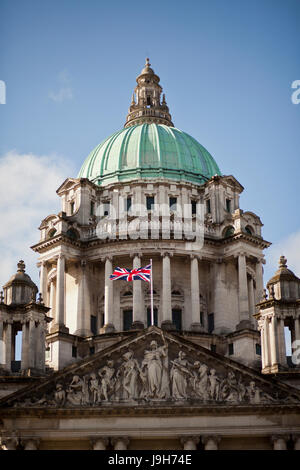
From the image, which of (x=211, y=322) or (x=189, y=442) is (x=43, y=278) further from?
(x=189, y=442)

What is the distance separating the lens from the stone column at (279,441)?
152ft

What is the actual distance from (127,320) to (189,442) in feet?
60.8

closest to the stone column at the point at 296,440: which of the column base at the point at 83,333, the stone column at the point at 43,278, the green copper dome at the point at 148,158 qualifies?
the column base at the point at 83,333

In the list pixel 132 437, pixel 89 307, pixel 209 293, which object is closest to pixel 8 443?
pixel 132 437

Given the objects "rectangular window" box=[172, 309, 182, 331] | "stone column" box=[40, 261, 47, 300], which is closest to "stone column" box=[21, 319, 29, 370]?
"stone column" box=[40, 261, 47, 300]

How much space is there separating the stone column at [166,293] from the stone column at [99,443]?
15.1 meters

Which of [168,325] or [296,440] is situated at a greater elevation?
[168,325]

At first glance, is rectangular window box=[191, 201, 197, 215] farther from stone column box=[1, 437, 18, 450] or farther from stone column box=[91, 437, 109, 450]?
stone column box=[1, 437, 18, 450]

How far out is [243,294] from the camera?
62406 millimetres

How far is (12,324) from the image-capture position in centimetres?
5272

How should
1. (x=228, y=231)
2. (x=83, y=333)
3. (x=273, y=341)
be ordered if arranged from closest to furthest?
(x=273, y=341), (x=83, y=333), (x=228, y=231)

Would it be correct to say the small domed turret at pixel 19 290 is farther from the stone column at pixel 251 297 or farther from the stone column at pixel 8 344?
the stone column at pixel 251 297

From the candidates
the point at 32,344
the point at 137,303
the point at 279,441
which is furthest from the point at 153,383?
the point at 137,303

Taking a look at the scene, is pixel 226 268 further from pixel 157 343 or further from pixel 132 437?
pixel 132 437
